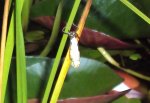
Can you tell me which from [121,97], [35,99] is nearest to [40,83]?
[35,99]

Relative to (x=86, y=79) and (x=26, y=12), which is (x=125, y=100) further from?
(x=26, y=12)

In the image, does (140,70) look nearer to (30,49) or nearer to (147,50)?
(147,50)

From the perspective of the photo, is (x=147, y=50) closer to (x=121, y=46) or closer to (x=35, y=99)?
(x=121, y=46)

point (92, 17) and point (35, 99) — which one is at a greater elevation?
point (92, 17)

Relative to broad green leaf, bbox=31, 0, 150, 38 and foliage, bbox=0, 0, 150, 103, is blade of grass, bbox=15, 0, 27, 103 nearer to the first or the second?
foliage, bbox=0, 0, 150, 103

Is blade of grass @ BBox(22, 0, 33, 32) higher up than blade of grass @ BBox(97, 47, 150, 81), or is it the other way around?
blade of grass @ BBox(22, 0, 33, 32)

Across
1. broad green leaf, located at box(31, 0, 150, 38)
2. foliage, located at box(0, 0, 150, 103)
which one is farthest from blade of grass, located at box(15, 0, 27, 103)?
broad green leaf, located at box(31, 0, 150, 38)

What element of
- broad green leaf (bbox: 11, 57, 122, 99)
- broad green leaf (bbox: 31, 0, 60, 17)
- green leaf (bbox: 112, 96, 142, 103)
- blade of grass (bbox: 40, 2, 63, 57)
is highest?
broad green leaf (bbox: 31, 0, 60, 17)

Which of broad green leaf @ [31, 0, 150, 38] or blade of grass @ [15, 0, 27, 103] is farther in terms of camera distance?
broad green leaf @ [31, 0, 150, 38]
